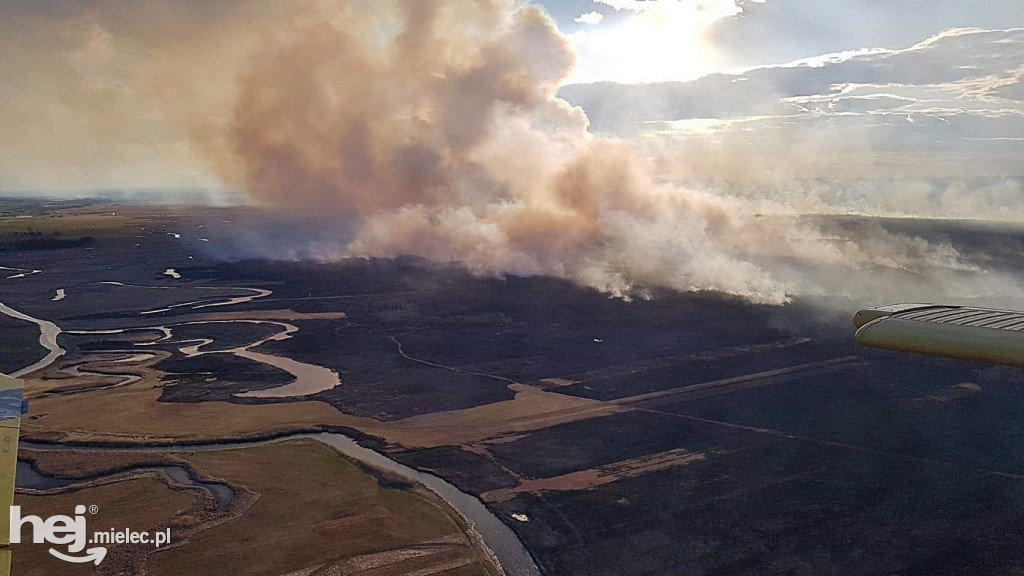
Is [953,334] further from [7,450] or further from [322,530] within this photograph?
[322,530]

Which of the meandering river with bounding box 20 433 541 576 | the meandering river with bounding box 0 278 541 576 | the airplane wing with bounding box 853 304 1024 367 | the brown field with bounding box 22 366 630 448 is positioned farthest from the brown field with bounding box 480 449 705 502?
the airplane wing with bounding box 853 304 1024 367

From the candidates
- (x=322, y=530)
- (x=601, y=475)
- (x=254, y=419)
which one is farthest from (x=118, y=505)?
(x=601, y=475)

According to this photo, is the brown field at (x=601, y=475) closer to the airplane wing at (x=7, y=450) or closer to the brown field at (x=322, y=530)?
the brown field at (x=322, y=530)

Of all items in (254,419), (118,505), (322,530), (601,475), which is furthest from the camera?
(254,419)

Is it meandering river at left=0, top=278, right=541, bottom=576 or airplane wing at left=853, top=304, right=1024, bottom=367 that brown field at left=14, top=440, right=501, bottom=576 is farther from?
airplane wing at left=853, top=304, right=1024, bottom=367

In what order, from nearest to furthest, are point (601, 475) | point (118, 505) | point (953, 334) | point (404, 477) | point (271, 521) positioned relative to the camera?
point (953, 334), point (271, 521), point (118, 505), point (601, 475), point (404, 477)

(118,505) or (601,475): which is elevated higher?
(118,505)
